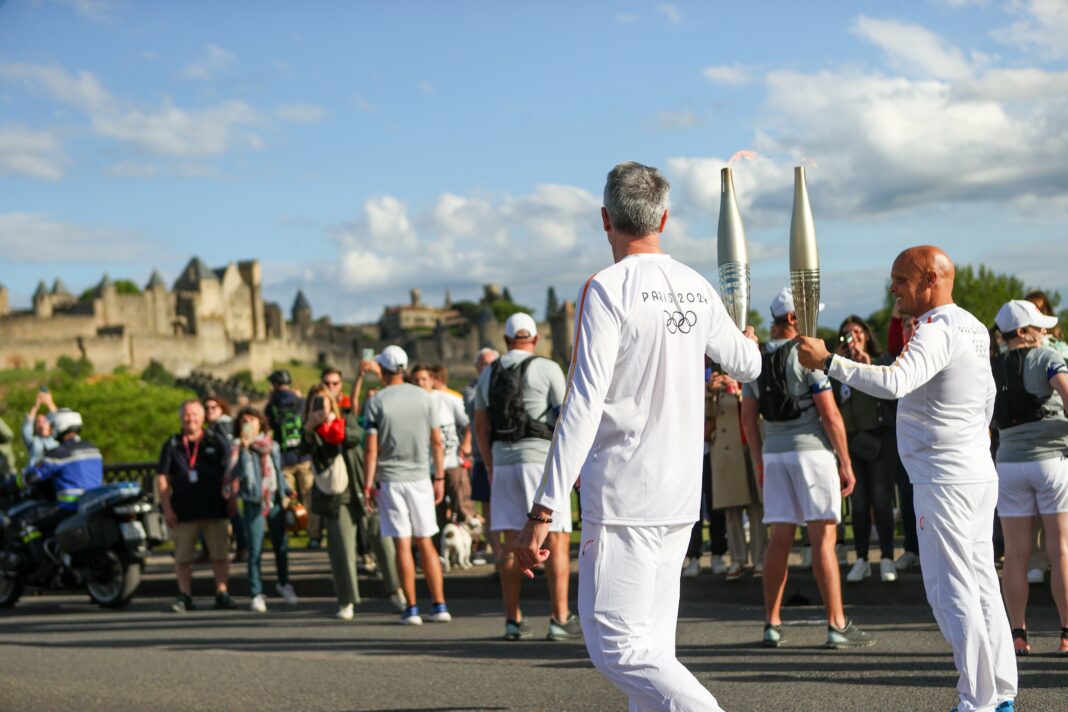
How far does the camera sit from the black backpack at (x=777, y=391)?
955 centimetres

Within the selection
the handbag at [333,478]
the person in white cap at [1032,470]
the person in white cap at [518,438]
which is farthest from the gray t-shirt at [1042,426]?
the handbag at [333,478]

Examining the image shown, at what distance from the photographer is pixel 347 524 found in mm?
13383

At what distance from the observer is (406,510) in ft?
39.8

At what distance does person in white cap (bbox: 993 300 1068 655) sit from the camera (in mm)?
8680

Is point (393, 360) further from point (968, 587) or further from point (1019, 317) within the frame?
point (968, 587)

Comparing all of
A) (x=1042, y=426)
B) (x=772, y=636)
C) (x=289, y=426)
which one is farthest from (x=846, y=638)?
(x=289, y=426)

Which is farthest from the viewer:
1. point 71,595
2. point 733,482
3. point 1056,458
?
point 71,595

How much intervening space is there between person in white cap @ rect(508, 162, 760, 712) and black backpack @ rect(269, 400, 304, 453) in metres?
11.1

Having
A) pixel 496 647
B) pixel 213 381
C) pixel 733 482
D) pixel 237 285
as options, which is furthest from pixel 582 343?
pixel 237 285

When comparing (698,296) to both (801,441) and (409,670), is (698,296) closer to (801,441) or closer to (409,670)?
(801,441)

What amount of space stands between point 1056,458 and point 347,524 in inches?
270

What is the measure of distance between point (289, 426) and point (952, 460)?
10635 mm

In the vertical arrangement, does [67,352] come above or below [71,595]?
above

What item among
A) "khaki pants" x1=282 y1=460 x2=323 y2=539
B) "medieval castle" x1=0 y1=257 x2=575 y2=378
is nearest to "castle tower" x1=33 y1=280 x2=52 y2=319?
"medieval castle" x1=0 y1=257 x2=575 y2=378
